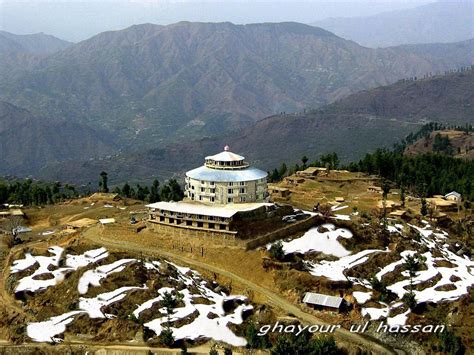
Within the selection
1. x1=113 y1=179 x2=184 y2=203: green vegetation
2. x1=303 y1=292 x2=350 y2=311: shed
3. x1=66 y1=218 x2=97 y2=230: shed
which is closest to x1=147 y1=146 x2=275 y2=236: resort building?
x1=66 y1=218 x2=97 y2=230: shed

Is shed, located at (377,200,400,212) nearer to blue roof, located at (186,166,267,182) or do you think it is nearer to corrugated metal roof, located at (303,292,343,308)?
blue roof, located at (186,166,267,182)

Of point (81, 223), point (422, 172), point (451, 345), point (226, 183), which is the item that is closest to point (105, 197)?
point (81, 223)

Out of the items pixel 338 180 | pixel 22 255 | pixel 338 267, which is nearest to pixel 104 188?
pixel 338 180

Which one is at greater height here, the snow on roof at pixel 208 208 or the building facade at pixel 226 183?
the building facade at pixel 226 183

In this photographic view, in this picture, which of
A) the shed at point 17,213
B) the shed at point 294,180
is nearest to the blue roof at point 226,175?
the shed at point 294,180

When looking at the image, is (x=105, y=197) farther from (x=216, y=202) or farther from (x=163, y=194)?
(x=216, y=202)

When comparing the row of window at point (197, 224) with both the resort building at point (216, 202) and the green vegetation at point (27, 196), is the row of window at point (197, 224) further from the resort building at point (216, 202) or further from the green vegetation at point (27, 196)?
the green vegetation at point (27, 196)

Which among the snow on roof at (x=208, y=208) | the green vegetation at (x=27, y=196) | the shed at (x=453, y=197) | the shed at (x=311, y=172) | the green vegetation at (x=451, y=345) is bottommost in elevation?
the green vegetation at (x=451, y=345)
